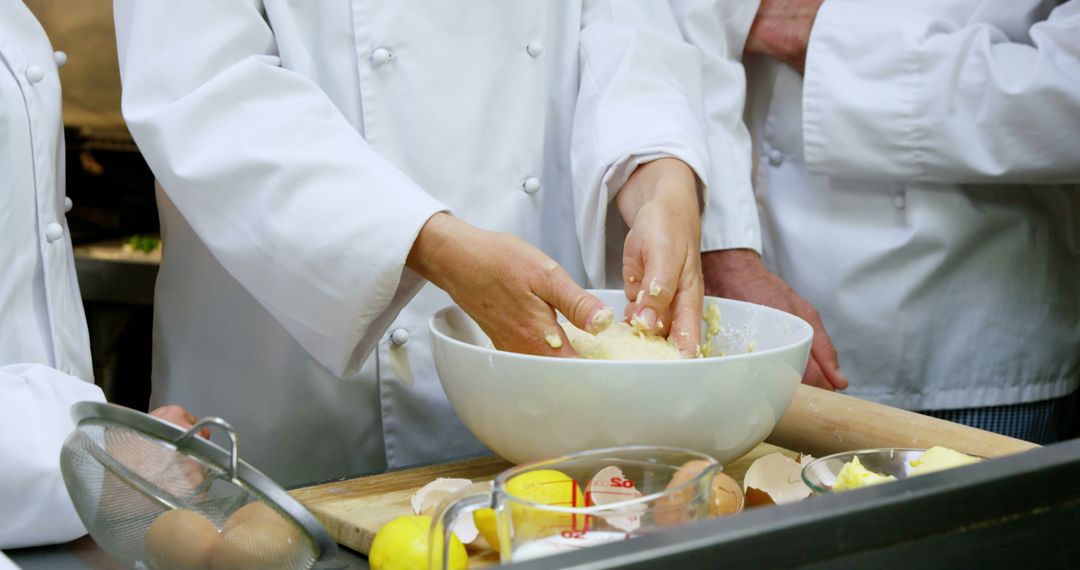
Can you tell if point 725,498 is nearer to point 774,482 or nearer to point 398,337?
point 774,482

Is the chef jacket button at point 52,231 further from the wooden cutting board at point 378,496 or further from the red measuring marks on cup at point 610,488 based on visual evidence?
the red measuring marks on cup at point 610,488

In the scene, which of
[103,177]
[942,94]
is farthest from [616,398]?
[103,177]

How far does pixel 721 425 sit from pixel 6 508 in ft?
1.89

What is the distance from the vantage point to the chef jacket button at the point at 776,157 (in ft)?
5.69

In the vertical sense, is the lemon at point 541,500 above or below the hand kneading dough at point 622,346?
above

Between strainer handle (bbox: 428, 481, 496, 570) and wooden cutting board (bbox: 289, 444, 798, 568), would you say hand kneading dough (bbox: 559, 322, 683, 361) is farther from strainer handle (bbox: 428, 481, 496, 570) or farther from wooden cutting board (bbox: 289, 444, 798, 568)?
strainer handle (bbox: 428, 481, 496, 570)

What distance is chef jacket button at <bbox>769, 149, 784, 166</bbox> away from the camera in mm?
1734

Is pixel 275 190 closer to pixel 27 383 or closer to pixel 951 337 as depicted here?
pixel 27 383

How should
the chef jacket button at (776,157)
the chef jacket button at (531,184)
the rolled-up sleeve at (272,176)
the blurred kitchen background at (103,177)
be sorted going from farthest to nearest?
the blurred kitchen background at (103,177), the chef jacket button at (776,157), the chef jacket button at (531,184), the rolled-up sleeve at (272,176)

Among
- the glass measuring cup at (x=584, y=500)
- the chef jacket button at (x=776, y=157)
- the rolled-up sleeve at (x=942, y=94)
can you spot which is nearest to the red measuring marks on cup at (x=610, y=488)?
the glass measuring cup at (x=584, y=500)

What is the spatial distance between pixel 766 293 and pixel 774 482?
536 mm

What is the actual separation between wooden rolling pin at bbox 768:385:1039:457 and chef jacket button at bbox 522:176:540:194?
15.6 inches

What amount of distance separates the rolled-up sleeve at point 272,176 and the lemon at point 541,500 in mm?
344

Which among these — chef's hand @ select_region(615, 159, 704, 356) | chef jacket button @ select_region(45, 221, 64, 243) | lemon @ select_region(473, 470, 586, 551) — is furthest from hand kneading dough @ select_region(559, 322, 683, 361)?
chef jacket button @ select_region(45, 221, 64, 243)
